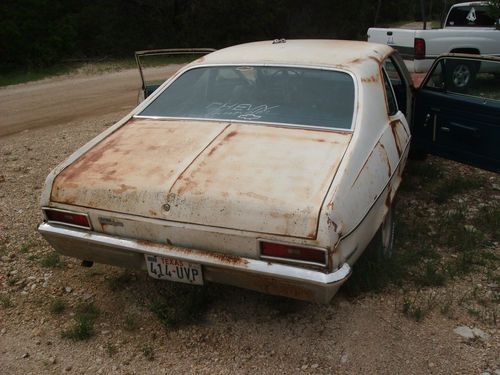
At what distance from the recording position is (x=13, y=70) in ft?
51.6

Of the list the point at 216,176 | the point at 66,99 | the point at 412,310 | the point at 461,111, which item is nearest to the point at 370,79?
the point at 461,111

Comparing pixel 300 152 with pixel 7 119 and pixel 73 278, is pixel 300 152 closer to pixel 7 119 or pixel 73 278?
pixel 73 278

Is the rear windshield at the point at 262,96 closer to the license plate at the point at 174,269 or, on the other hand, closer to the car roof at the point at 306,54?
the car roof at the point at 306,54

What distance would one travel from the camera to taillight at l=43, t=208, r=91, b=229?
9.36 ft

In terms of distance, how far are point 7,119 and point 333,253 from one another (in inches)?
322

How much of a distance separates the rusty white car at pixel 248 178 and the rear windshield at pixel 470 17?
6921 millimetres

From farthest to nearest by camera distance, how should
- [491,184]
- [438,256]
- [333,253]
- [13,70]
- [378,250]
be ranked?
[13,70], [491,184], [438,256], [378,250], [333,253]

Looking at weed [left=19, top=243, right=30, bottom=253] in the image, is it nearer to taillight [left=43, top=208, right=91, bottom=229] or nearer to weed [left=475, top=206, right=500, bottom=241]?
taillight [left=43, top=208, right=91, bottom=229]

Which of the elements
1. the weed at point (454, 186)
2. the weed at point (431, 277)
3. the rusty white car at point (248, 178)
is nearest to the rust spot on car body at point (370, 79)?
the rusty white car at point (248, 178)

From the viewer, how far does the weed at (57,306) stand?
321 cm

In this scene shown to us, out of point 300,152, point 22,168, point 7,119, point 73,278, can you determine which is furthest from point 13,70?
point 300,152

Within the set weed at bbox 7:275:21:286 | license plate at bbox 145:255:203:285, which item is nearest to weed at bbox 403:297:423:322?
license plate at bbox 145:255:203:285

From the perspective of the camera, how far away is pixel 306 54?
12.2ft

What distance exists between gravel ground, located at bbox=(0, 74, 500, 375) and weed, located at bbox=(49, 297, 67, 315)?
0.02 m
